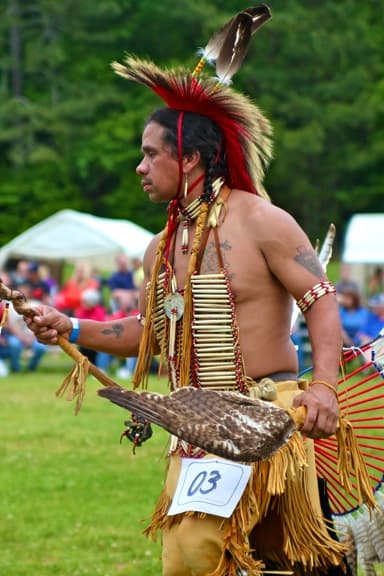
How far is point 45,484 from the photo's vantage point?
325 inches

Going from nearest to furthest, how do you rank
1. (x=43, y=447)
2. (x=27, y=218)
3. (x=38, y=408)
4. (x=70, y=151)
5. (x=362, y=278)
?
(x=43, y=447), (x=38, y=408), (x=362, y=278), (x=27, y=218), (x=70, y=151)

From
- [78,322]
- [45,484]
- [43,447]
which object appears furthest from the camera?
[43,447]

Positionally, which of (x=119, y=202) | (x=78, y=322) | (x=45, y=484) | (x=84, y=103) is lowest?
(x=45, y=484)

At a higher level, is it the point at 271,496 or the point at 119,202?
the point at 119,202

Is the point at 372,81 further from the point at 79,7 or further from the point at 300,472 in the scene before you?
the point at 300,472

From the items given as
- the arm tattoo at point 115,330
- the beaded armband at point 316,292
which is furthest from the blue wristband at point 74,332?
the beaded armband at point 316,292

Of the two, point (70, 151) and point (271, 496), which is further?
point (70, 151)

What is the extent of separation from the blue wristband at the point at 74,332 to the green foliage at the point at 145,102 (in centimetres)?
3926

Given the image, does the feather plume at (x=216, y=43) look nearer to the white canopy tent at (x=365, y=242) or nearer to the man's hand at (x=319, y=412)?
the man's hand at (x=319, y=412)

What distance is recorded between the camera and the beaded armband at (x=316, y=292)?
3.98 metres

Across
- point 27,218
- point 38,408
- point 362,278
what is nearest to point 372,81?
point 27,218

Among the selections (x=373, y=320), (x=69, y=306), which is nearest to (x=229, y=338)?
(x=373, y=320)

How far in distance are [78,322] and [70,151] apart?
4272 centimetres

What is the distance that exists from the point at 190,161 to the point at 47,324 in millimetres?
812
